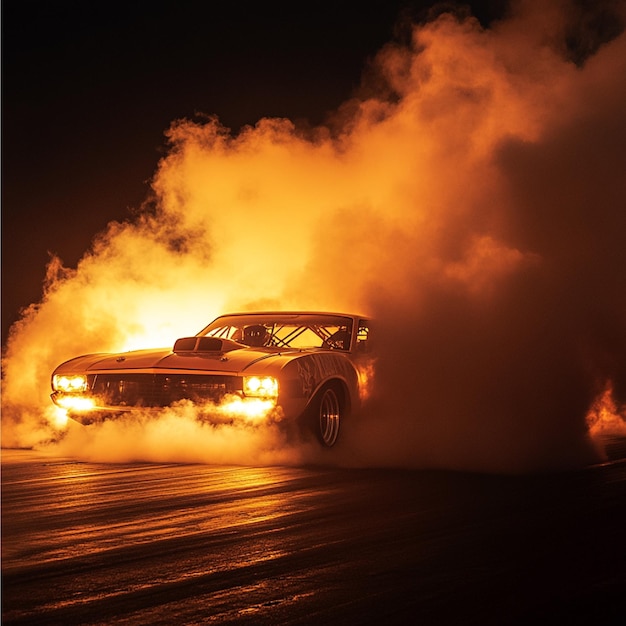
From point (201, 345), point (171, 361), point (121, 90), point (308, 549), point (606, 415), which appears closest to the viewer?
point (308, 549)

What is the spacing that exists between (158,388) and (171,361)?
0.25m

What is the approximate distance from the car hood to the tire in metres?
0.50

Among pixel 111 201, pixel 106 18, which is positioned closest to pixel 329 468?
pixel 111 201

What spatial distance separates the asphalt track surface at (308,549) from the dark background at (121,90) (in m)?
9.04

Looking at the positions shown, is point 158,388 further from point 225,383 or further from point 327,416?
point 327,416

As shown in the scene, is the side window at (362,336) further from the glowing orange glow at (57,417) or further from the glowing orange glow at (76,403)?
the glowing orange glow at (57,417)

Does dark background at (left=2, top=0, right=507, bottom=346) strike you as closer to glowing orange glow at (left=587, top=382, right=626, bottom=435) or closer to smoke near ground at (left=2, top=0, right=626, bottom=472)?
smoke near ground at (left=2, top=0, right=626, bottom=472)

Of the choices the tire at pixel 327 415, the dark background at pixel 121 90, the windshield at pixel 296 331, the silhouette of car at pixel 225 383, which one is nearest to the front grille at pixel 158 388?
the silhouette of car at pixel 225 383

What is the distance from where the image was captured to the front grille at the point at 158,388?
907 cm

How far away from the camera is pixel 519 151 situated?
43.1 ft

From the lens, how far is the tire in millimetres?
9383

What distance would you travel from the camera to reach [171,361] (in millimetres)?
9305

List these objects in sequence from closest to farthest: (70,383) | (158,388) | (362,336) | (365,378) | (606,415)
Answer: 1. (158,388)
2. (70,383)
3. (365,378)
4. (362,336)
5. (606,415)

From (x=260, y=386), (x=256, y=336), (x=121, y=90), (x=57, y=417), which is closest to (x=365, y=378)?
(x=256, y=336)
